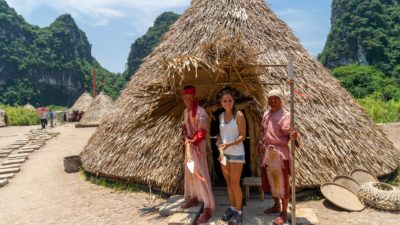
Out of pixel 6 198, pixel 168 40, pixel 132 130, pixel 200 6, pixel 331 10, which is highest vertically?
pixel 331 10

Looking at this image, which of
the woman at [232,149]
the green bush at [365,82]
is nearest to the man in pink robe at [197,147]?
the woman at [232,149]

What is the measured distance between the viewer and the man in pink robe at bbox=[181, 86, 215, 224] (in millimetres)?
3855

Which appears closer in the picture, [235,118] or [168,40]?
[235,118]

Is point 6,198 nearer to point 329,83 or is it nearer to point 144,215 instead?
point 144,215

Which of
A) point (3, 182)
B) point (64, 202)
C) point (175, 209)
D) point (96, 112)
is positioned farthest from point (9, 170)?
point (96, 112)

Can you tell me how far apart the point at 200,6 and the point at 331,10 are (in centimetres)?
4849

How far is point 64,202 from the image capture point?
532 centimetres

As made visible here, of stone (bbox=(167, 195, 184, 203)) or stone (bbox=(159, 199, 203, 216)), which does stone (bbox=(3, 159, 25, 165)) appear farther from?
stone (bbox=(159, 199, 203, 216))

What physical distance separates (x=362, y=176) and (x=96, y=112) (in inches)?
742

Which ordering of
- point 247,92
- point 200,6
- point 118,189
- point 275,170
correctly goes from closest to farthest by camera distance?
point 275,170 < point 247,92 < point 118,189 < point 200,6

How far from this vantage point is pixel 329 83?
235 inches

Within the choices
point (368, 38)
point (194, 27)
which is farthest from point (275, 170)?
point (368, 38)

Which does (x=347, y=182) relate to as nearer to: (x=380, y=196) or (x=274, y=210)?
(x=380, y=196)

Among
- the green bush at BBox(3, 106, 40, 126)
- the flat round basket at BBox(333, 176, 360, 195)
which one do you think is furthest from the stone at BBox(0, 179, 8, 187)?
the green bush at BBox(3, 106, 40, 126)
